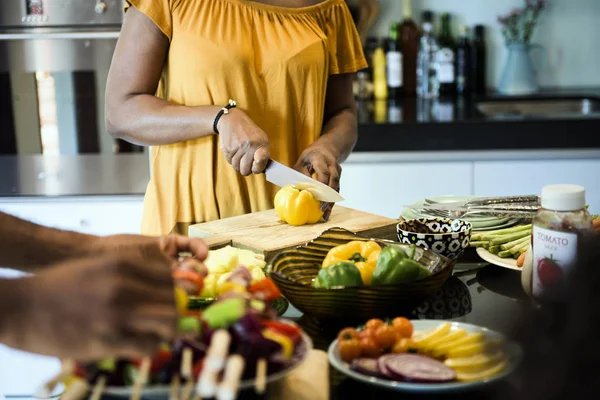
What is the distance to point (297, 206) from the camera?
69.7 inches

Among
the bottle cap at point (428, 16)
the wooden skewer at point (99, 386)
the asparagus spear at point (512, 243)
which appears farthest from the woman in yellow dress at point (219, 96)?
the bottle cap at point (428, 16)

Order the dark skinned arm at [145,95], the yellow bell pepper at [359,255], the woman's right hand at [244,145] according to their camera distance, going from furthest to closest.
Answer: the dark skinned arm at [145,95]
the woman's right hand at [244,145]
the yellow bell pepper at [359,255]

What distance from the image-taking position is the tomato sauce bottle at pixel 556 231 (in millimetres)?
1151

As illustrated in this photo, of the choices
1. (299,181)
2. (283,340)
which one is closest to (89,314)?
(283,340)

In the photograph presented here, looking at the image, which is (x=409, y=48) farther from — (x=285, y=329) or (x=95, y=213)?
(x=285, y=329)

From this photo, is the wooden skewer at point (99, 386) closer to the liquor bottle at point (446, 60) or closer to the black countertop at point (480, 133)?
the black countertop at point (480, 133)

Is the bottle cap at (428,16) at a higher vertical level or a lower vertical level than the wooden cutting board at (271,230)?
higher

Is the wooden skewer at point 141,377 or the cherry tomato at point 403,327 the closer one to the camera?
the wooden skewer at point 141,377

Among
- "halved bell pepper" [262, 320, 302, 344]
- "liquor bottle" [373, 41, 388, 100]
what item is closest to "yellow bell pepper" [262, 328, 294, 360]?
"halved bell pepper" [262, 320, 302, 344]

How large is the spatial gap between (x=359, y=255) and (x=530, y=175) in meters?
1.65

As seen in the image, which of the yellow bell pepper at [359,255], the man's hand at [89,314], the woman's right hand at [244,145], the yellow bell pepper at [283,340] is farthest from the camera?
the woman's right hand at [244,145]

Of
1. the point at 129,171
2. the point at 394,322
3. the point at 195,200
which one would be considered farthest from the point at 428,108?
the point at 394,322

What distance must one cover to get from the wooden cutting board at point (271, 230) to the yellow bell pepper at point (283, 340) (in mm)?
706

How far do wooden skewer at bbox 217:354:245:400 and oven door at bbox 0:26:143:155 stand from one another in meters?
2.12
